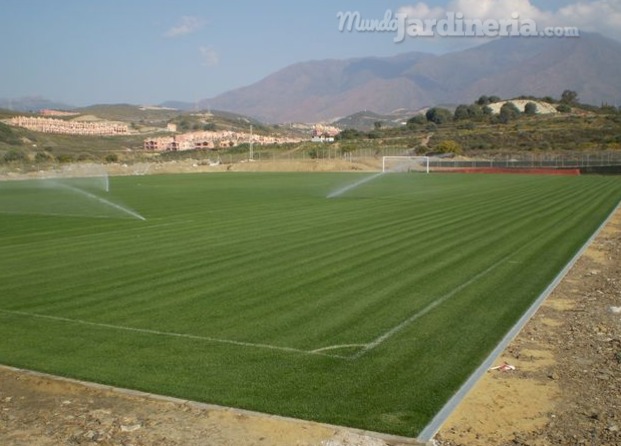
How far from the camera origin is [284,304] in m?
10.3

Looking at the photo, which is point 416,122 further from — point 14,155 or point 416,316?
point 416,316

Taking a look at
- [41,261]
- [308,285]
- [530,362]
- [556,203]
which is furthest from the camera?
[556,203]

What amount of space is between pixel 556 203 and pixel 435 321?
2252 cm

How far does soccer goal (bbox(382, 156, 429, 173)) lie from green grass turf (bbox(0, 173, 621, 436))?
5321cm

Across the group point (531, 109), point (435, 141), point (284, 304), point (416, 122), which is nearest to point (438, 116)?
point (416, 122)

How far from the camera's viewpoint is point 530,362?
7.77 m

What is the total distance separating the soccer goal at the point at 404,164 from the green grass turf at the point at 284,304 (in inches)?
2095

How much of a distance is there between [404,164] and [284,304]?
2827 inches

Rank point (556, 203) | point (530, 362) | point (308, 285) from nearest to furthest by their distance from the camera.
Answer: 1. point (530, 362)
2. point (308, 285)
3. point (556, 203)

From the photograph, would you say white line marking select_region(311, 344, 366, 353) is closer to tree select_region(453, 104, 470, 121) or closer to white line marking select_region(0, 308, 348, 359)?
white line marking select_region(0, 308, 348, 359)

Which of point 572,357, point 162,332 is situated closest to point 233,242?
point 162,332

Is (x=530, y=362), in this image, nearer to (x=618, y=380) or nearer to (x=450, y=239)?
(x=618, y=380)

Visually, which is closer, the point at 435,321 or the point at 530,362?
the point at 530,362

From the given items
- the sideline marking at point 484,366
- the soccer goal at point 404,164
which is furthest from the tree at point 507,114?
the sideline marking at point 484,366
